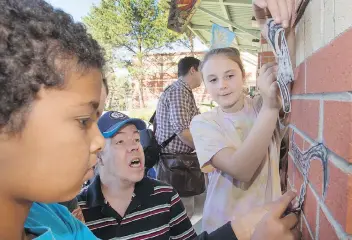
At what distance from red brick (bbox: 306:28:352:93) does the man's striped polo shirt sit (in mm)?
1263

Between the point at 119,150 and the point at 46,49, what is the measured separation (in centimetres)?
145

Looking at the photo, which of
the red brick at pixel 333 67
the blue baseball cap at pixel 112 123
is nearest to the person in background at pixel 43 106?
the red brick at pixel 333 67

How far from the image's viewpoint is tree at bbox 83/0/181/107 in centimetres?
1848

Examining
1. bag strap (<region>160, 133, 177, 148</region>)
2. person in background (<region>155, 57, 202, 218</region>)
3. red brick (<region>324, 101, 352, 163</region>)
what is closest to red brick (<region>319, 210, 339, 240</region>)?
red brick (<region>324, 101, 352, 163</region>)

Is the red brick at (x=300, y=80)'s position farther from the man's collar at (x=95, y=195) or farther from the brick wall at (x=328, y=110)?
the man's collar at (x=95, y=195)

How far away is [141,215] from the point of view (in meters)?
1.91

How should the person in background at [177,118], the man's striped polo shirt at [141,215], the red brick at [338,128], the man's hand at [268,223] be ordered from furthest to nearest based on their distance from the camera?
the person in background at [177,118]
the man's striped polo shirt at [141,215]
the man's hand at [268,223]
the red brick at [338,128]

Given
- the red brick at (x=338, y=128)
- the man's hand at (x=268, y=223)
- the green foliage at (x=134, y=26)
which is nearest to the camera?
the red brick at (x=338, y=128)

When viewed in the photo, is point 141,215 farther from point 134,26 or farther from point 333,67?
point 134,26

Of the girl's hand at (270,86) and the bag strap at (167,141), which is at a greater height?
the girl's hand at (270,86)

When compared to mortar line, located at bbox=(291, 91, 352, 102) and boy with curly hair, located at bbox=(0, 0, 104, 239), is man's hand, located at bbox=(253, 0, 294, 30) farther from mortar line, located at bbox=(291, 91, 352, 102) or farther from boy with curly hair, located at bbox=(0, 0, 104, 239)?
boy with curly hair, located at bbox=(0, 0, 104, 239)

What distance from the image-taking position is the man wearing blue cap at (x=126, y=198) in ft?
6.09

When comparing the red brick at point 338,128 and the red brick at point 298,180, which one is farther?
the red brick at point 298,180

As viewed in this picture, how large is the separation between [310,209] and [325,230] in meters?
0.19
